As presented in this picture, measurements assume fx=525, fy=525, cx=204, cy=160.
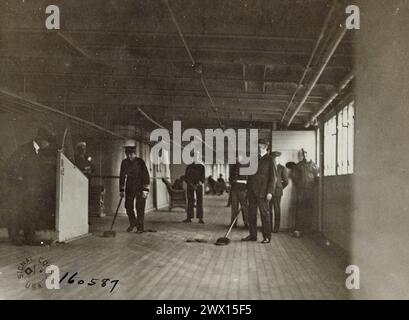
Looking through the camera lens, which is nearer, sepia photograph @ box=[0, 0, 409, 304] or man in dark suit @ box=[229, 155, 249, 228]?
sepia photograph @ box=[0, 0, 409, 304]

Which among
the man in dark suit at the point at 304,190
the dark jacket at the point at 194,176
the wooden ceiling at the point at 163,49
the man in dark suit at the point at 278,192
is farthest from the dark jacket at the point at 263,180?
the dark jacket at the point at 194,176

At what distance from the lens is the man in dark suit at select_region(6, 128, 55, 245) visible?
303 inches

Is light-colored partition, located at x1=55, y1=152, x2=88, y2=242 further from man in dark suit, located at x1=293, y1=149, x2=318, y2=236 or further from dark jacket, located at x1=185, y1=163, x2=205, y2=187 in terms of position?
man in dark suit, located at x1=293, y1=149, x2=318, y2=236

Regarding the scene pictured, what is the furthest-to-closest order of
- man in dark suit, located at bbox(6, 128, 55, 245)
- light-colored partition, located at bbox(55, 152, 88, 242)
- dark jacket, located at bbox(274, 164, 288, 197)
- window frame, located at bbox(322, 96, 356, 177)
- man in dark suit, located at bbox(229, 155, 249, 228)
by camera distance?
dark jacket, located at bbox(274, 164, 288, 197)
man in dark suit, located at bbox(229, 155, 249, 228)
light-colored partition, located at bbox(55, 152, 88, 242)
window frame, located at bbox(322, 96, 356, 177)
man in dark suit, located at bbox(6, 128, 55, 245)

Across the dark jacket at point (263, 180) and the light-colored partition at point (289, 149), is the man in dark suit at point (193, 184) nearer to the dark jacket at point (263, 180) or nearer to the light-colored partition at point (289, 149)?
the light-colored partition at point (289, 149)

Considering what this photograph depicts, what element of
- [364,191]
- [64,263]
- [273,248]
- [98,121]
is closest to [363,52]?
[364,191]

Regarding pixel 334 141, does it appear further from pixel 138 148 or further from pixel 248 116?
pixel 138 148

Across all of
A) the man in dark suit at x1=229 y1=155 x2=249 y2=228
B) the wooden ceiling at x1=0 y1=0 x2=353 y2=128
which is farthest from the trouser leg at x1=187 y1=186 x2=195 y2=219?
the wooden ceiling at x1=0 y1=0 x2=353 y2=128

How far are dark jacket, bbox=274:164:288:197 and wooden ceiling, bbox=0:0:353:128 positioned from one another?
1.53 meters

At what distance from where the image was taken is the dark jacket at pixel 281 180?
10.2 meters

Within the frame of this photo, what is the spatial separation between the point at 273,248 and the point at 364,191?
8.65 feet

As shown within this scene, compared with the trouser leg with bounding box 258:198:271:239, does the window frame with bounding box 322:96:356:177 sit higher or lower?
higher

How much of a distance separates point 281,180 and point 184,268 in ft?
16.1

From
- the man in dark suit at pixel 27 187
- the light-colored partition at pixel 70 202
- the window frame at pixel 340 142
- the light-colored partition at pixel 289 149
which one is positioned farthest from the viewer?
the light-colored partition at pixel 289 149
